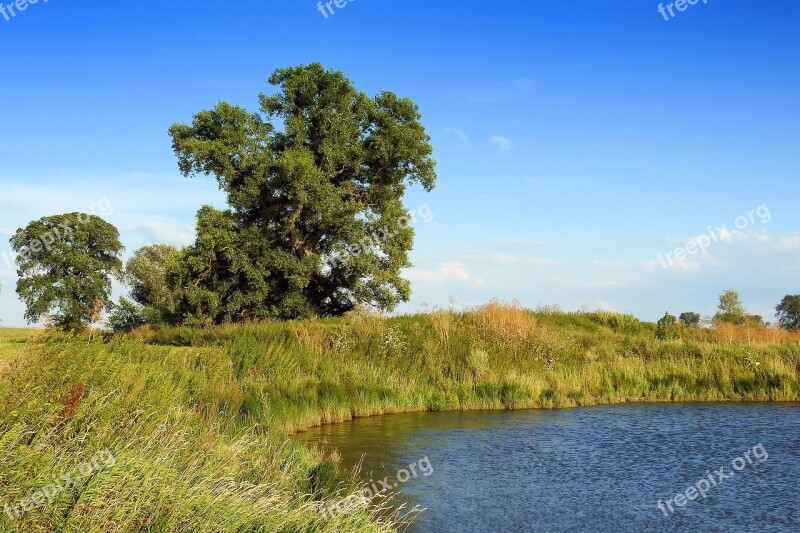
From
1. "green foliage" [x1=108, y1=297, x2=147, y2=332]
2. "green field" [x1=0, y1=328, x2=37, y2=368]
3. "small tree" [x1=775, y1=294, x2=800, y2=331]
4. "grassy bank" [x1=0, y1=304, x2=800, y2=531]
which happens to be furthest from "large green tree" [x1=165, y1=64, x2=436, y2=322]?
"small tree" [x1=775, y1=294, x2=800, y2=331]

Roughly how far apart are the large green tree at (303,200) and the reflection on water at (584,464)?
47.0ft

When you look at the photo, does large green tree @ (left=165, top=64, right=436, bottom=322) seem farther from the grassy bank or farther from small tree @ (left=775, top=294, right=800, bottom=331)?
small tree @ (left=775, top=294, right=800, bottom=331)

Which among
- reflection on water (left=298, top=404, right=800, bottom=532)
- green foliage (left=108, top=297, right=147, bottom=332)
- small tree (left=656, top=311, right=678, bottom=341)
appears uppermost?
green foliage (left=108, top=297, right=147, bottom=332)

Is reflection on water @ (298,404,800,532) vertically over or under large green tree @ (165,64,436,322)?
under

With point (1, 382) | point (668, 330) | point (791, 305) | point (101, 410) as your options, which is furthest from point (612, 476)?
point (791, 305)

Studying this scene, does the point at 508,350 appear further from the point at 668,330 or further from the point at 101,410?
the point at 101,410

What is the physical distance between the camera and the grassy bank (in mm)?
6680

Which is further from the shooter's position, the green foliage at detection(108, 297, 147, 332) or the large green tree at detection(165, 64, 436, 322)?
the green foliage at detection(108, 297, 147, 332)

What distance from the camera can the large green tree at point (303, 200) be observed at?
105 feet

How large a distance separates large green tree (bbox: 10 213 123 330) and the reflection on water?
32.5 metres

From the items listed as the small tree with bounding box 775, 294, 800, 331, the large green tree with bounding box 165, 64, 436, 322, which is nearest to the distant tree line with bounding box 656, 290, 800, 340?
the small tree with bounding box 775, 294, 800, 331

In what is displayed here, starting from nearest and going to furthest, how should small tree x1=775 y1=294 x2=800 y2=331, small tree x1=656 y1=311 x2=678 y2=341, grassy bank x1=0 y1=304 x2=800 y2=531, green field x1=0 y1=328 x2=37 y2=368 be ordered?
1. grassy bank x1=0 y1=304 x2=800 y2=531
2. green field x1=0 y1=328 x2=37 y2=368
3. small tree x1=656 y1=311 x2=678 y2=341
4. small tree x1=775 y1=294 x2=800 y2=331

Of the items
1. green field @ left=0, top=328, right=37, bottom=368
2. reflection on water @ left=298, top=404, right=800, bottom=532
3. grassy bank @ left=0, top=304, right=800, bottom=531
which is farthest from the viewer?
reflection on water @ left=298, top=404, right=800, bottom=532

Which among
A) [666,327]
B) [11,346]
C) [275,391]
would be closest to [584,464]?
[275,391]
